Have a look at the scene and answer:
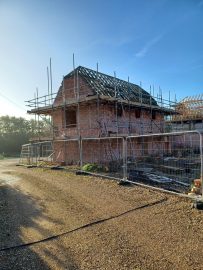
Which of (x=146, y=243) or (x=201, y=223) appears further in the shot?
(x=201, y=223)

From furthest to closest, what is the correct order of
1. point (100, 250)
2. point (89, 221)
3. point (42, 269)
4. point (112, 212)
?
point (112, 212) → point (89, 221) → point (100, 250) → point (42, 269)

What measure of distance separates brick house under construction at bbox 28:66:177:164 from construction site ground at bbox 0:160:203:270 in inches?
350

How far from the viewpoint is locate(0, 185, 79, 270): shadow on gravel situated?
446 centimetres

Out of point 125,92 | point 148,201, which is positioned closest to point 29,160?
point 125,92

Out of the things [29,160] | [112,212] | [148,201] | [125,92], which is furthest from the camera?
[125,92]

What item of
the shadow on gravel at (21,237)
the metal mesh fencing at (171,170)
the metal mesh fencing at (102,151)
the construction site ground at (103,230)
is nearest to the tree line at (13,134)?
the metal mesh fencing at (102,151)

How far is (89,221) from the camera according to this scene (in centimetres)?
632

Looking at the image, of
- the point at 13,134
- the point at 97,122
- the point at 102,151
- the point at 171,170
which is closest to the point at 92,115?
the point at 97,122

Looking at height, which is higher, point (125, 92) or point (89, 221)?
point (125, 92)

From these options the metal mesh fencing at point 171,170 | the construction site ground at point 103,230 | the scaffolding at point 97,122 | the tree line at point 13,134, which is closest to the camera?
the construction site ground at point 103,230

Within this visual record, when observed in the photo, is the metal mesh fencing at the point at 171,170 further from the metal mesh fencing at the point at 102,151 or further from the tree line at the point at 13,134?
the tree line at the point at 13,134

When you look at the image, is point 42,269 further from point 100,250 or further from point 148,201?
point 148,201

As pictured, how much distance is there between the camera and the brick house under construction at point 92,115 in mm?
18672

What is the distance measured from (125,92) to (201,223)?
707 inches
